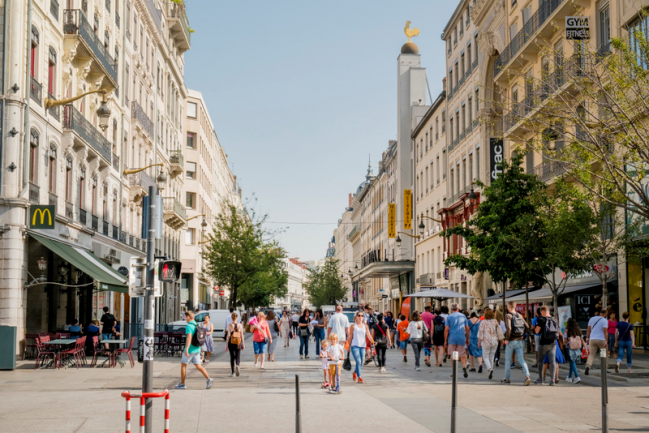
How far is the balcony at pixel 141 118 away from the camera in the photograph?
42.2m

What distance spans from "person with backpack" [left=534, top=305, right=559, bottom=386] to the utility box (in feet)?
44.6

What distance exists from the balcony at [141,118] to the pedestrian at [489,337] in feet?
89.9

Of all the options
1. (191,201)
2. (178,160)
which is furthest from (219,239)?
(191,201)

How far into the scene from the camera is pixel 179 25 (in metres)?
57.5

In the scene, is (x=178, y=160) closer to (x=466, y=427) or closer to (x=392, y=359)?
(x=392, y=359)

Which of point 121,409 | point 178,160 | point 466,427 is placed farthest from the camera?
point 178,160

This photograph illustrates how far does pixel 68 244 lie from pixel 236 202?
97.7 m

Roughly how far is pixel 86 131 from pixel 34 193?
698cm

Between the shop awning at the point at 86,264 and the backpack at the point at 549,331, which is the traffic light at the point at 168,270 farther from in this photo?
the shop awning at the point at 86,264

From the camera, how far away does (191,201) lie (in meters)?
71.6

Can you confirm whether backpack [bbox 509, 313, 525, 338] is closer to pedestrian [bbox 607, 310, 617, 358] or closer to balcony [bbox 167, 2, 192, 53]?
pedestrian [bbox 607, 310, 617, 358]

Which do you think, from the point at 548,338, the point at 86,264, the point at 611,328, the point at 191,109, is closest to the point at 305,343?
the point at 86,264

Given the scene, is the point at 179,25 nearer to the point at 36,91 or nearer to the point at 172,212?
the point at 172,212

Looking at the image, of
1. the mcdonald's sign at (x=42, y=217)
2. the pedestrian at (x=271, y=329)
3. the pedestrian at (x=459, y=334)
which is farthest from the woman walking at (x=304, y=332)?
the mcdonald's sign at (x=42, y=217)
